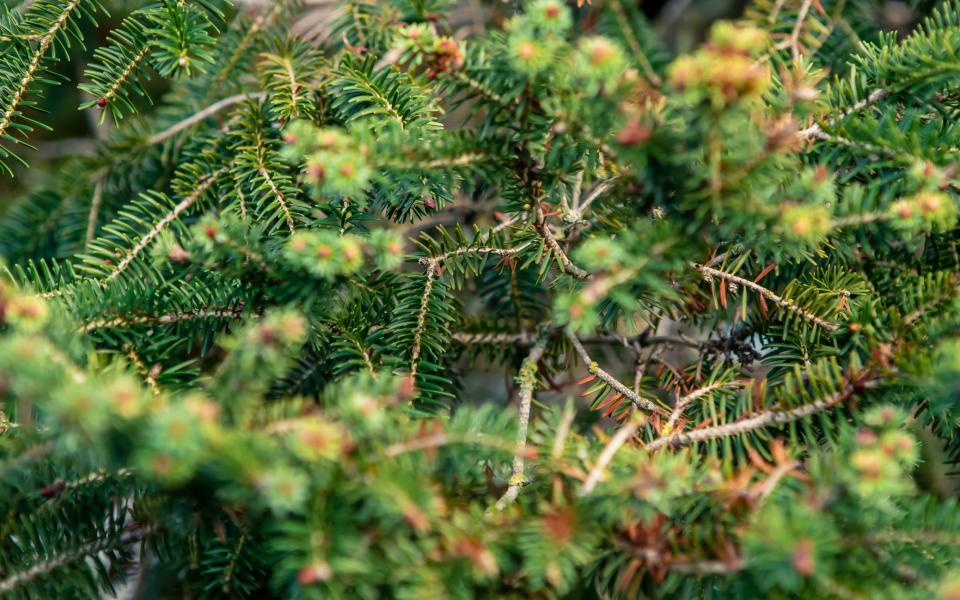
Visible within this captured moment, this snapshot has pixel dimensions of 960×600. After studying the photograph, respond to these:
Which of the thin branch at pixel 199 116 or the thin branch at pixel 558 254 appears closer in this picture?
the thin branch at pixel 558 254

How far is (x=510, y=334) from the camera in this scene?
0.94 m

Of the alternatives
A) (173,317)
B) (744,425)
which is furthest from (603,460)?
(173,317)

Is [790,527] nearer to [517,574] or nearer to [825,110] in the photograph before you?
[517,574]

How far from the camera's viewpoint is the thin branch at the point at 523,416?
68 centimetres

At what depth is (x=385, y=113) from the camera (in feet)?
2.72

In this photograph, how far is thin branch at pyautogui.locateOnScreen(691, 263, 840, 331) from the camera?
0.78m

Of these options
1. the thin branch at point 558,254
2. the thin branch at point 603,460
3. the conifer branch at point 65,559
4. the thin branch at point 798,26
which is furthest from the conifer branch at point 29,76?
the thin branch at point 798,26

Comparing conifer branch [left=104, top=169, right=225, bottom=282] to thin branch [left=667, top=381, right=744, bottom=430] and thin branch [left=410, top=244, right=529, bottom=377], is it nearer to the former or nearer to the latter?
thin branch [left=410, top=244, right=529, bottom=377]

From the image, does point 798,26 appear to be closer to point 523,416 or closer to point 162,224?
point 523,416

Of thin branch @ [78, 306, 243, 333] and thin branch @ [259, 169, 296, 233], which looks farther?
thin branch @ [259, 169, 296, 233]

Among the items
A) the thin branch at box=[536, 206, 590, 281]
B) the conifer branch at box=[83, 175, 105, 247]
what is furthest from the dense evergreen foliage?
the conifer branch at box=[83, 175, 105, 247]

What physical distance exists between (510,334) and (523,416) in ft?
0.61

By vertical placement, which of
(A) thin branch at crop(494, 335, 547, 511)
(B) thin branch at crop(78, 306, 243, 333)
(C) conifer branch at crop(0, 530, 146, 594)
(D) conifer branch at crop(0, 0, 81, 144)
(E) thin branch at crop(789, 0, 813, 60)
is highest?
(E) thin branch at crop(789, 0, 813, 60)

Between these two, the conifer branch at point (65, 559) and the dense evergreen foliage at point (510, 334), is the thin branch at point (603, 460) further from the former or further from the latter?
the conifer branch at point (65, 559)
